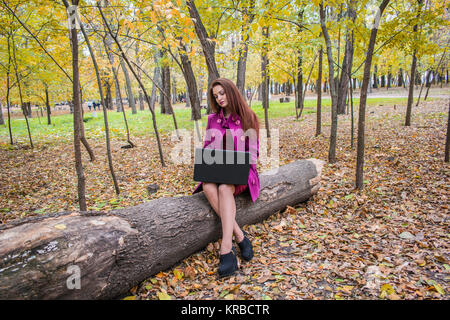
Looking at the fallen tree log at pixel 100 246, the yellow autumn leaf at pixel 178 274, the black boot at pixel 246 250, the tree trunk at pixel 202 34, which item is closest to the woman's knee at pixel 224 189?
the fallen tree log at pixel 100 246

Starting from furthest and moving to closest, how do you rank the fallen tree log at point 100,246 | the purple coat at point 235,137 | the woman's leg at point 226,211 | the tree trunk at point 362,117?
the tree trunk at point 362,117 → the purple coat at point 235,137 → the woman's leg at point 226,211 → the fallen tree log at point 100,246

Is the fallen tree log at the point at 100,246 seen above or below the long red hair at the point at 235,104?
below

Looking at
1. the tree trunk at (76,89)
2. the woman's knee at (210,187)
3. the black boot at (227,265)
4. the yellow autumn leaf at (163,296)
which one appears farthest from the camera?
the tree trunk at (76,89)

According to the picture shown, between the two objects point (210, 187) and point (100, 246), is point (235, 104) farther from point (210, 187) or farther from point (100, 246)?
point (100, 246)

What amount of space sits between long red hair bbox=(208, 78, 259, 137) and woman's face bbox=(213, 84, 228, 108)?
0.03m

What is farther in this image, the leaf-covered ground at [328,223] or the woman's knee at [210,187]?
the woman's knee at [210,187]

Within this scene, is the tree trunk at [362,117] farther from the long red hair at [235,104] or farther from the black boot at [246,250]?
the black boot at [246,250]

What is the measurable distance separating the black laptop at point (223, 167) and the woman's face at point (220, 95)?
599 millimetres

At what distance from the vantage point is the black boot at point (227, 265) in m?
2.41

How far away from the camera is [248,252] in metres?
2.66

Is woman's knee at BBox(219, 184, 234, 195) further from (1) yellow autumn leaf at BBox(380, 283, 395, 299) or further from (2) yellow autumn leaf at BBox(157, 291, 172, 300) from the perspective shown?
(1) yellow autumn leaf at BBox(380, 283, 395, 299)

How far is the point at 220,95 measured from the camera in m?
2.86

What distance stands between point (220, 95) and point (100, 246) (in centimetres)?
191

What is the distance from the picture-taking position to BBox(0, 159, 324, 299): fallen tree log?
5.37 ft
